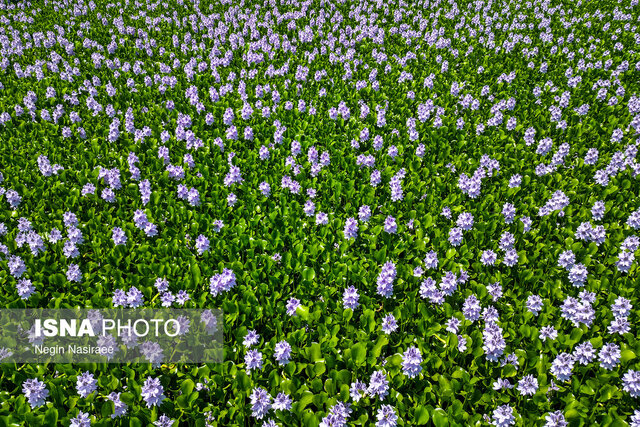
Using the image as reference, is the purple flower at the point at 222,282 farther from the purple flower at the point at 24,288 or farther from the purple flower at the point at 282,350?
the purple flower at the point at 24,288

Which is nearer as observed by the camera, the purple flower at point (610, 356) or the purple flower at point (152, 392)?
the purple flower at point (152, 392)

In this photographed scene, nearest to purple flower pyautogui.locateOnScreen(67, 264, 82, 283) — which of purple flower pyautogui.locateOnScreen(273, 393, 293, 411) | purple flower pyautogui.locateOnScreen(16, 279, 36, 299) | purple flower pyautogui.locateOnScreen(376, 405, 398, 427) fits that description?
purple flower pyautogui.locateOnScreen(16, 279, 36, 299)

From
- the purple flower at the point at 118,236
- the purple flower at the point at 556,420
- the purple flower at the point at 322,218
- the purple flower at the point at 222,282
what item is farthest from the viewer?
the purple flower at the point at 322,218

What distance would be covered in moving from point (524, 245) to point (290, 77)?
6041 mm

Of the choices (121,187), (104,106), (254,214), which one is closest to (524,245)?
(254,214)

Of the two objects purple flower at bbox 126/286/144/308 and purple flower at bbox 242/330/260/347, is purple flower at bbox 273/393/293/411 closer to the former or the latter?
purple flower at bbox 242/330/260/347

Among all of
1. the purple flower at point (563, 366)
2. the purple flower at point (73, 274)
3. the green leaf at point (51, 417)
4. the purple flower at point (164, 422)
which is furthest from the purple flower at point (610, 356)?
the purple flower at point (73, 274)

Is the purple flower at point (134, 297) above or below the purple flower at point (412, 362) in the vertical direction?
above

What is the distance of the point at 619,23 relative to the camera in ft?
35.0

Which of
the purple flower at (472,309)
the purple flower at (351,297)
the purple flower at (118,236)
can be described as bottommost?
the purple flower at (472,309)

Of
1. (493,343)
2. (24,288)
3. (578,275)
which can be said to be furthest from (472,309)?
(24,288)

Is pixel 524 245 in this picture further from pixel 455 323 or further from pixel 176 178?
pixel 176 178

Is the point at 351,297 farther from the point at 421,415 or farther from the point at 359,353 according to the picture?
the point at 421,415

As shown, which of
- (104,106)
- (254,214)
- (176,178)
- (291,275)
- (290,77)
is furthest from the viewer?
(290,77)
